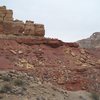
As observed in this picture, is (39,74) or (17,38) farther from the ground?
(17,38)

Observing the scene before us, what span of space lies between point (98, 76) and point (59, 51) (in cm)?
511

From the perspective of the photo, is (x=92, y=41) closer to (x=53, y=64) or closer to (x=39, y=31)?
(x=39, y=31)

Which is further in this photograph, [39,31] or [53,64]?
[39,31]

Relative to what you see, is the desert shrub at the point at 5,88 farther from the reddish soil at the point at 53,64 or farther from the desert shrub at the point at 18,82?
the reddish soil at the point at 53,64

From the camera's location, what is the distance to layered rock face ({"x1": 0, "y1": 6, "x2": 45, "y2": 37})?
50.2m

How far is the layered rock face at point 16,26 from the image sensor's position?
165 feet

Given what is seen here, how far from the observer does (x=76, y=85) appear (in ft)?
145

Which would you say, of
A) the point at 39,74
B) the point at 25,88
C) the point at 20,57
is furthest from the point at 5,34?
the point at 25,88

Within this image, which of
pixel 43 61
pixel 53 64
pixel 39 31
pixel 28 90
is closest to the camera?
pixel 28 90

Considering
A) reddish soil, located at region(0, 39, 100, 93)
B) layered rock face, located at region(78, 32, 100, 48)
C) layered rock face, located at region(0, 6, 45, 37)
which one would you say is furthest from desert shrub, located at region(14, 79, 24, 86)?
layered rock face, located at region(78, 32, 100, 48)

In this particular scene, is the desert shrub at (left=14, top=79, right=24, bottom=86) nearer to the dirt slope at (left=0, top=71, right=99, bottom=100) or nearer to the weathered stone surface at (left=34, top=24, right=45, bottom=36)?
the dirt slope at (left=0, top=71, right=99, bottom=100)

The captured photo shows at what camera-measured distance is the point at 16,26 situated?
5084 centimetres

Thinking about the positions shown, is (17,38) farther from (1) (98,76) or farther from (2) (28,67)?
(1) (98,76)

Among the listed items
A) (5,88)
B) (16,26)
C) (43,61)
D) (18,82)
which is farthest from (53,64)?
(5,88)
